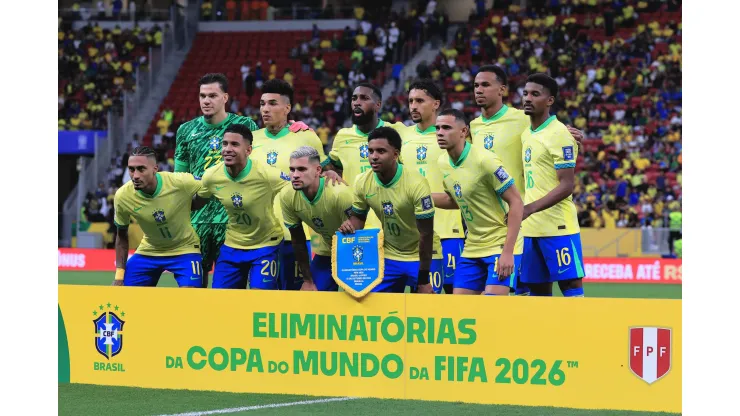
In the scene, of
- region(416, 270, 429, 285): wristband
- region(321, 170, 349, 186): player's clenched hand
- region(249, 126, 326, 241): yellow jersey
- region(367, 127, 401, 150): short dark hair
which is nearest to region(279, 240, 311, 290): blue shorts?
region(249, 126, 326, 241): yellow jersey

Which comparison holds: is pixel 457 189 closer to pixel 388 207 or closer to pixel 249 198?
pixel 388 207

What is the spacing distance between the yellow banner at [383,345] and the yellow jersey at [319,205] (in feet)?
2.50

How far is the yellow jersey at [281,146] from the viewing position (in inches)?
379

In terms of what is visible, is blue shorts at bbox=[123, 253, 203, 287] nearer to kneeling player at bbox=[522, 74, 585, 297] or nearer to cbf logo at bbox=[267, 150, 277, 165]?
cbf logo at bbox=[267, 150, 277, 165]

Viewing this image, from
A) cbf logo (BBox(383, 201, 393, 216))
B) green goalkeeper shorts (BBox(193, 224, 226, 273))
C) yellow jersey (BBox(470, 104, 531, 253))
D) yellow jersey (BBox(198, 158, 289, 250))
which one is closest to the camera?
cbf logo (BBox(383, 201, 393, 216))

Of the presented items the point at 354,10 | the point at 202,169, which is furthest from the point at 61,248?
the point at 202,169

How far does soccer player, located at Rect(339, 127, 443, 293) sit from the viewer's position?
815cm

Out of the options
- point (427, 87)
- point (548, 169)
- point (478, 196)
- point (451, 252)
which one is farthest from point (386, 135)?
point (451, 252)

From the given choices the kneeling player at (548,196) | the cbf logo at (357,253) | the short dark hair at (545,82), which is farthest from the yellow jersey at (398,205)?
the short dark hair at (545,82)

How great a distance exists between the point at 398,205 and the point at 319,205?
2.28ft

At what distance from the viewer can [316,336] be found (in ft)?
26.7

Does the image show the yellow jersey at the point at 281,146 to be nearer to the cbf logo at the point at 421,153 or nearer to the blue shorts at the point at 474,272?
the cbf logo at the point at 421,153

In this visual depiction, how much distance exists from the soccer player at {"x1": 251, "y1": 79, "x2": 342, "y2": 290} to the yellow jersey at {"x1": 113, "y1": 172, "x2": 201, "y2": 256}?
70 centimetres

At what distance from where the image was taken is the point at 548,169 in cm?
858
